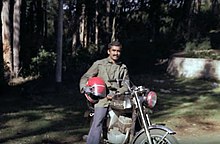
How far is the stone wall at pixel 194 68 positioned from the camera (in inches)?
831

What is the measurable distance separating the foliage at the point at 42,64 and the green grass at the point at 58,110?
1.84m

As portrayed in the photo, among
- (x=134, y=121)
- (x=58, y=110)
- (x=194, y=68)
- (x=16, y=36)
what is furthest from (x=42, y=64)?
(x=134, y=121)

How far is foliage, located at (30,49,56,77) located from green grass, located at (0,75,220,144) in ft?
6.02

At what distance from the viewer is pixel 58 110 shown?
1179 cm

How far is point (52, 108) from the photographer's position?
12.1 metres

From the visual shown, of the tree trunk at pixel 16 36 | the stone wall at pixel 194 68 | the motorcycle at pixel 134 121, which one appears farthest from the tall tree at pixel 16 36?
the motorcycle at pixel 134 121

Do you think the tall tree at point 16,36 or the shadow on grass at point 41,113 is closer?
the shadow on grass at point 41,113

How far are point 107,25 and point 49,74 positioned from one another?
2217 centimetres

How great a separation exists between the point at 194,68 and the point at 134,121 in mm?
17194

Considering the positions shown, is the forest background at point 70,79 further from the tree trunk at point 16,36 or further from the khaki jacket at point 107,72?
the khaki jacket at point 107,72

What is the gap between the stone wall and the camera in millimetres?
21109

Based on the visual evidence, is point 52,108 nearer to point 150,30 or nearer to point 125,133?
point 125,133

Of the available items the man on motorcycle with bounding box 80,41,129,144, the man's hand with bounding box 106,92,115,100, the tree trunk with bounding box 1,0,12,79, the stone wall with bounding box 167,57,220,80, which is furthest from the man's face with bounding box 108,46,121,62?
the stone wall with bounding box 167,57,220,80

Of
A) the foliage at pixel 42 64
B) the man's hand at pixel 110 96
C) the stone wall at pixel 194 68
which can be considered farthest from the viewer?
the stone wall at pixel 194 68
